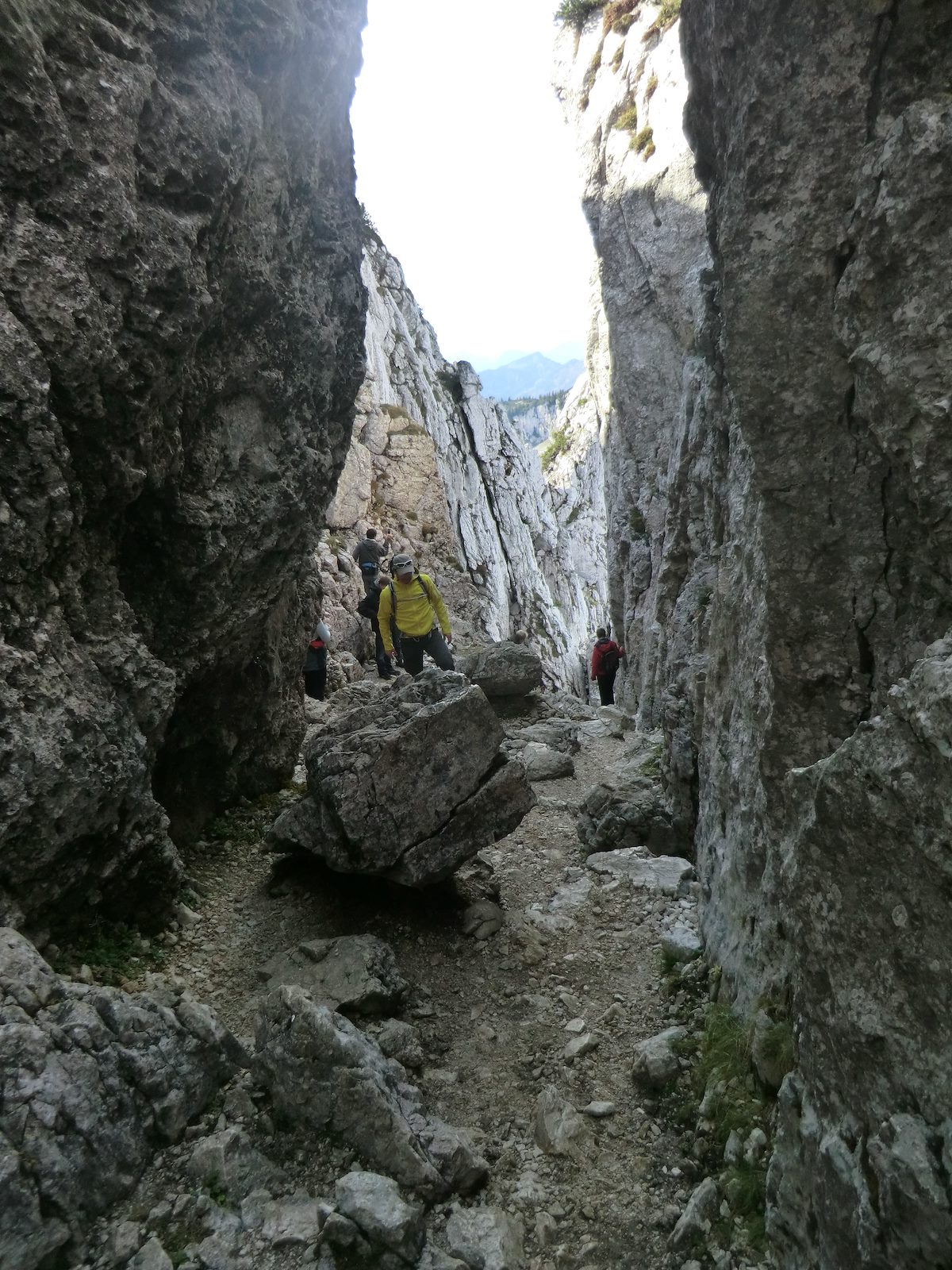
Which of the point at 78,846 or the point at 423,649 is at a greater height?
the point at 78,846

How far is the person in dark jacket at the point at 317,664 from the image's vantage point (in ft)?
53.3

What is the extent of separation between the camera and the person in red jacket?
2538cm

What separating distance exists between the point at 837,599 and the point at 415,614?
928 centimetres

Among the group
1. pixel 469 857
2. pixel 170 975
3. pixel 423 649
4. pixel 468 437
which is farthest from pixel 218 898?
pixel 468 437

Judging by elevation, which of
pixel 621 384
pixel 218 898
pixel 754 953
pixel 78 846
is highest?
pixel 621 384

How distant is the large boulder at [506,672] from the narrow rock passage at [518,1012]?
7.89 m

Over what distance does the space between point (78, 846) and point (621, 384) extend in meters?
24.7

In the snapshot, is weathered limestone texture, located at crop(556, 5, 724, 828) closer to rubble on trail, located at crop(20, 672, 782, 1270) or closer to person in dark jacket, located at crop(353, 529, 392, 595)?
person in dark jacket, located at crop(353, 529, 392, 595)

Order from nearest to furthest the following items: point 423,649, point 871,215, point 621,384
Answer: point 871,215 < point 423,649 < point 621,384

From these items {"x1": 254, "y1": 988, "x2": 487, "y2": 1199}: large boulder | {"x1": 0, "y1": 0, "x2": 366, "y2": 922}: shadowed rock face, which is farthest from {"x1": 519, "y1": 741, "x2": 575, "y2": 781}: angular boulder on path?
{"x1": 254, "y1": 988, "x2": 487, "y2": 1199}: large boulder

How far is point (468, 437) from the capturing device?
152ft

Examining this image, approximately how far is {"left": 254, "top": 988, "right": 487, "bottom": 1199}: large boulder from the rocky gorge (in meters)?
0.03

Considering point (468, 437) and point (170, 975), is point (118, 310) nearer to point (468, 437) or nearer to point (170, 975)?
point (170, 975)

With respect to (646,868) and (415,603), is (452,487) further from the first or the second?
(646,868)
